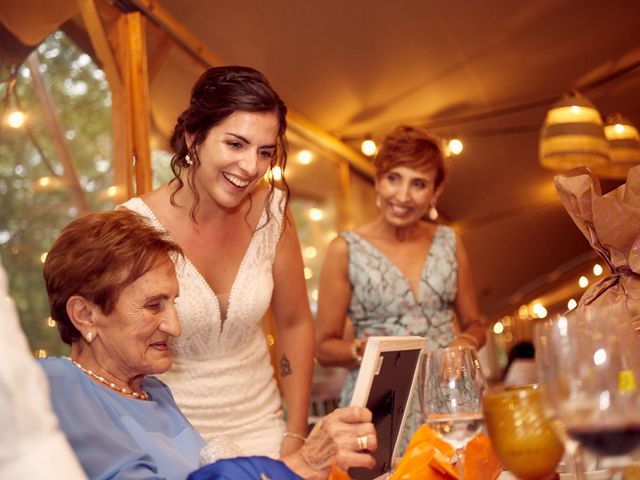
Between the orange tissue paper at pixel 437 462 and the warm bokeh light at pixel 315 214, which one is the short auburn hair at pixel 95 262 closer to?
the orange tissue paper at pixel 437 462

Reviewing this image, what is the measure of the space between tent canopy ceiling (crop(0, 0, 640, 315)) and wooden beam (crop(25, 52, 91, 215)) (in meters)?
0.48

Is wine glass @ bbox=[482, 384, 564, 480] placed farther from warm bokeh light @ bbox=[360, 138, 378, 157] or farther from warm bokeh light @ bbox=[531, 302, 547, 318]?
warm bokeh light @ bbox=[360, 138, 378, 157]

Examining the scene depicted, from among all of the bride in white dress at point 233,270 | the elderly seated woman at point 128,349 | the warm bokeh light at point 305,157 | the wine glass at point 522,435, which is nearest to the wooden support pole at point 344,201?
the warm bokeh light at point 305,157

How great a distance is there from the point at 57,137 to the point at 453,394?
2.40 m

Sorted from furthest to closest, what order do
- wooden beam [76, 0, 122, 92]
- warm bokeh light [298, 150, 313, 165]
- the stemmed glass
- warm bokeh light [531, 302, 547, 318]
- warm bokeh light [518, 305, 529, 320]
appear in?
1. warm bokeh light [298, 150, 313, 165]
2. warm bokeh light [518, 305, 529, 320]
3. warm bokeh light [531, 302, 547, 318]
4. wooden beam [76, 0, 122, 92]
5. the stemmed glass

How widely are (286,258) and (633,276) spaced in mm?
1130

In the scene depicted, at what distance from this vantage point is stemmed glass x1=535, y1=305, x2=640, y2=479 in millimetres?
834

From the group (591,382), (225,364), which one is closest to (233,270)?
(225,364)

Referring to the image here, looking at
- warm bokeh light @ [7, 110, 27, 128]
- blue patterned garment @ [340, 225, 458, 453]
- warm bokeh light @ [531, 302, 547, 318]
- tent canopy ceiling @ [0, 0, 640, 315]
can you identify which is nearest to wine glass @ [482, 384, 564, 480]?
blue patterned garment @ [340, 225, 458, 453]

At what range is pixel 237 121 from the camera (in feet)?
7.26

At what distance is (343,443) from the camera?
4.77 feet

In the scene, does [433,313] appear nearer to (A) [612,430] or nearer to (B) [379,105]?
(A) [612,430]

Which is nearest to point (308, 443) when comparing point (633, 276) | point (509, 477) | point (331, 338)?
point (509, 477)

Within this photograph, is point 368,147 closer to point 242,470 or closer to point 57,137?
point 57,137
